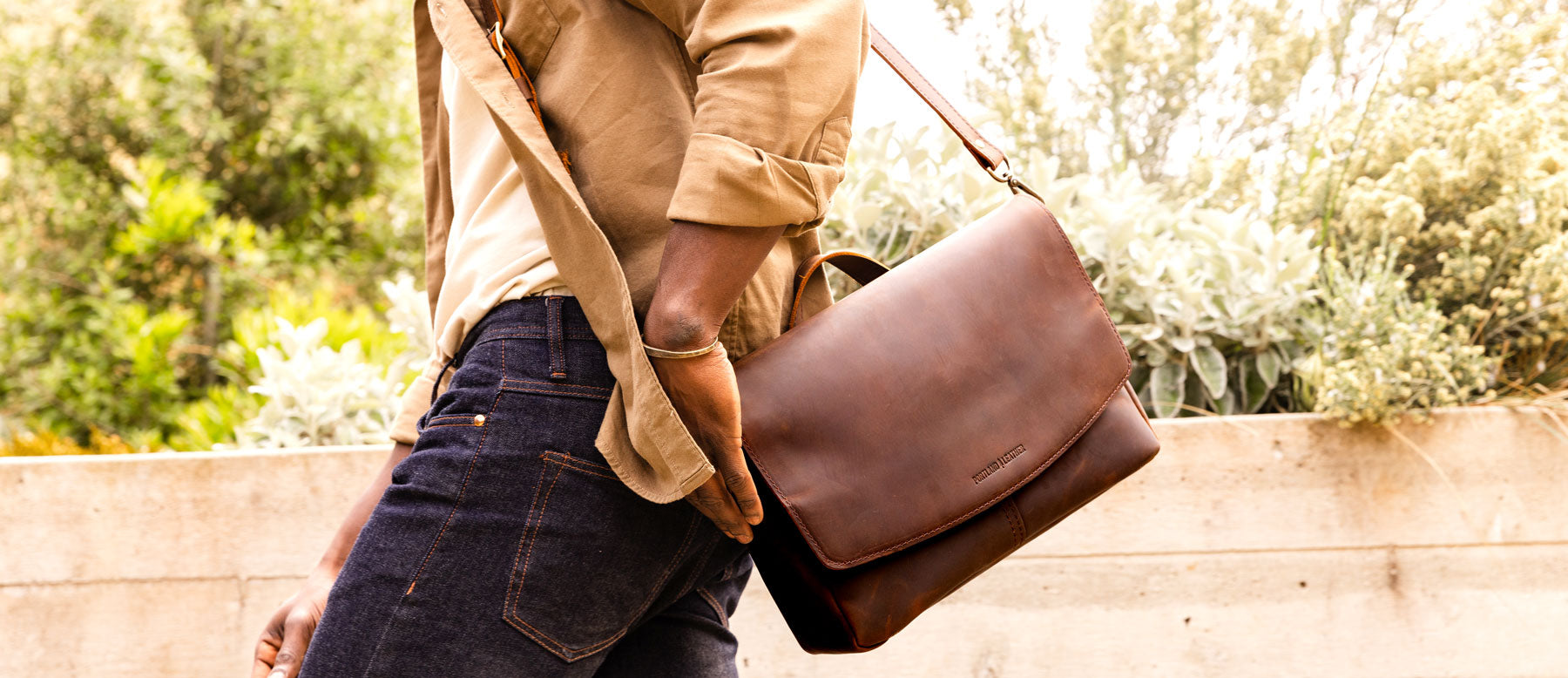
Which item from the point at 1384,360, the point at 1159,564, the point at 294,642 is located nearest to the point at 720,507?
the point at 294,642

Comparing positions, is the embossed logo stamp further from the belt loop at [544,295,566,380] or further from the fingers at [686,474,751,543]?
the belt loop at [544,295,566,380]

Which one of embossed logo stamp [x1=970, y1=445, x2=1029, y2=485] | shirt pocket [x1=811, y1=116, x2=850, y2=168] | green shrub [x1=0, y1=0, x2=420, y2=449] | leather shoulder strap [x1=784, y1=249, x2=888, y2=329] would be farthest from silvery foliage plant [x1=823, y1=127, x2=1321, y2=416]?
green shrub [x1=0, y1=0, x2=420, y2=449]

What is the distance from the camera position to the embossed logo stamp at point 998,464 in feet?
3.09

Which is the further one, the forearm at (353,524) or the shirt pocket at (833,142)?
the forearm at (353,524)

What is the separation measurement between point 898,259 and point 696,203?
164 cm

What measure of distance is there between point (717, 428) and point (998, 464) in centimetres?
32

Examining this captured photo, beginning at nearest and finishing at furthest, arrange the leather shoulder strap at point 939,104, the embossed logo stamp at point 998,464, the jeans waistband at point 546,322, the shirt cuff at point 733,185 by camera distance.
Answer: the shirt cuff at point 733,185
the jeans waistband at point 546,322
the embossed logo stamp at point 998,464
the leather shoulder strap at point 939,104

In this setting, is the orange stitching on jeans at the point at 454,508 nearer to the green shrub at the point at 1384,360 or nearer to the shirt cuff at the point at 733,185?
the shirt cuff at the point at 733,185

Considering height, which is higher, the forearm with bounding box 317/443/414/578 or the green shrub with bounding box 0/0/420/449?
the forearm with bounding box 317/443/414/578

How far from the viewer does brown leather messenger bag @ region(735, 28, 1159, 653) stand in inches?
35.3

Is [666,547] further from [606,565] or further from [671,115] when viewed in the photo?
[671,115]

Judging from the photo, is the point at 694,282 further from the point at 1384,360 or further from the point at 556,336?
the point at 1384,360

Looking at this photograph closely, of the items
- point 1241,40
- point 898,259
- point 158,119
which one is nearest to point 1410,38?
point 1241,40

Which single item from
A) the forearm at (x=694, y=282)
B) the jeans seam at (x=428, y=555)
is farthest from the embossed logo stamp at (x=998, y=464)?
the jeans seam at (x=428, y=555)
